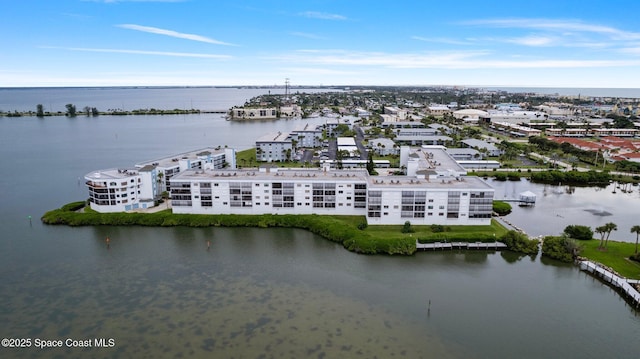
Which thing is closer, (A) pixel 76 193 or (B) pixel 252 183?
(B) pixel 252 183

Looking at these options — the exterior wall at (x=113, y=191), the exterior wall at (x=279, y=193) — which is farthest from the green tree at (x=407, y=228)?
the exterior wall at (x=113, y=191)

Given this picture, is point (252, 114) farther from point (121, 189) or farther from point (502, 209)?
point (502, 209)

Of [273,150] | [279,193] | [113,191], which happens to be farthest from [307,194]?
[273,150]

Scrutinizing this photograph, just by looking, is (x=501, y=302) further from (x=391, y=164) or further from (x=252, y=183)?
(x=391, y=164)

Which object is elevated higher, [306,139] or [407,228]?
[306,139]

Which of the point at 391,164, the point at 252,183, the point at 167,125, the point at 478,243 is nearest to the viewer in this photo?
the point at 478,243

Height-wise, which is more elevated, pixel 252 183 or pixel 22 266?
pixel 252 183

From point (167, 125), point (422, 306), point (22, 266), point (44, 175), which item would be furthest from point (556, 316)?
point (167, 125)
